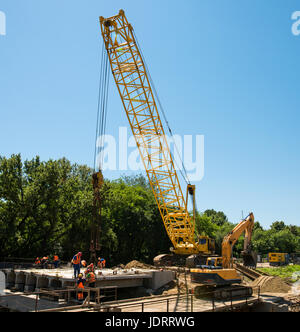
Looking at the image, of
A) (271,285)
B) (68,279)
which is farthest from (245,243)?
(68,279)

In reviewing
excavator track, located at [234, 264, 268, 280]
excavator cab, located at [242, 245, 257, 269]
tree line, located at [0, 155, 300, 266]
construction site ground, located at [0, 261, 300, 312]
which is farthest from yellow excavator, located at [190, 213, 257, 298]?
tree line, located at [0, 155, 300, 266]

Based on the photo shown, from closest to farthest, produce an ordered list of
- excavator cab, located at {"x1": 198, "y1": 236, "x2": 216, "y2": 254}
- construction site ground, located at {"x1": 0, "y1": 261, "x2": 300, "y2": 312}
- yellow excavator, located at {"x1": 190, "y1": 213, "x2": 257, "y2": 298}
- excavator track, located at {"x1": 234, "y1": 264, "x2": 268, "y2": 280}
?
construction site ground, located at {"x1": 0, "y1": 261, "x2": 300, "y2": 312} → yellow excavator, located at {"x1": 190, "y1": 213, "x2": 257, "y2": 298} → excavator track, located at {"x1": 234, "y1": 264, "x2": 268, "y2": 280} → excavator cab, located at {"x1": 198, "y1": 236, "x2": 216, "y2": 254}

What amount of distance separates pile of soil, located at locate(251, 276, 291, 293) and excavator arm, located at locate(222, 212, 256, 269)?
84.7 inches

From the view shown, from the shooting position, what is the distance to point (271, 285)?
1097 inches

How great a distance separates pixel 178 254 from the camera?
39.5 metres

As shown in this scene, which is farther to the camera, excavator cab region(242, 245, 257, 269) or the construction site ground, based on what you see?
excavator cab region(242, 245, 257, 269)

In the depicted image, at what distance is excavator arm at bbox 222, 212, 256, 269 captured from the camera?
1017 inches

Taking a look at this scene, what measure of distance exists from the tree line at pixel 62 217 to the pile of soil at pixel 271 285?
2318 centimetres

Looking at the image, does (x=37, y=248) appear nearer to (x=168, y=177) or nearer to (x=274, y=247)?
(x=168, y=177)

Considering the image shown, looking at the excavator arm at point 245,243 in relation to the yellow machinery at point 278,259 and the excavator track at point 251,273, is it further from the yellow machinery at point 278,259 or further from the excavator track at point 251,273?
the yellow machinery at point 278,259

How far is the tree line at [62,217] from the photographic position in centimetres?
3662

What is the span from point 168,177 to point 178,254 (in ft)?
33.6

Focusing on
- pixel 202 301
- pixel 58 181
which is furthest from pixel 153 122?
pixel 202 301

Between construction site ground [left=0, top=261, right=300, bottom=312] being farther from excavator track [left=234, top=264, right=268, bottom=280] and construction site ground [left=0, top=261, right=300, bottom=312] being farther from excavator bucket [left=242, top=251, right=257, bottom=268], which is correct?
excavator bucket [left=242, top=251, right=257, bottom=268]
